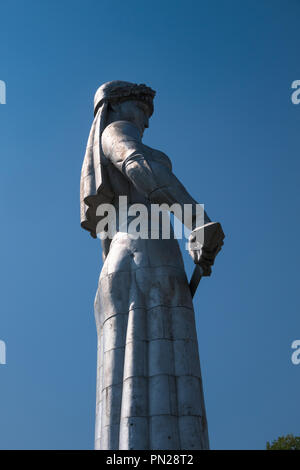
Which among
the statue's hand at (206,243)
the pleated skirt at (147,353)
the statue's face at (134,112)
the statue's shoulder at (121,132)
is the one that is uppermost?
the statue's face at (134,112)

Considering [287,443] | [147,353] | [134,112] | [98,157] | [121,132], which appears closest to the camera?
[147,353]

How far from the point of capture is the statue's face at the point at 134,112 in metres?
9.91

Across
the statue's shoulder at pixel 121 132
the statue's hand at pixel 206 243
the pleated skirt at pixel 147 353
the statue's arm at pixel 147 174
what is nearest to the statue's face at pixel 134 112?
the statue's shoulder at pixel 121 132

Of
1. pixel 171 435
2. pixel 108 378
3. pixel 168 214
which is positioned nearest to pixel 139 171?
pixel 168 214

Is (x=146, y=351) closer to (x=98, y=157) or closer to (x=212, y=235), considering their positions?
(x=212, y=235)

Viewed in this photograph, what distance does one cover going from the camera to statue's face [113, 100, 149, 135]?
9.91 meters

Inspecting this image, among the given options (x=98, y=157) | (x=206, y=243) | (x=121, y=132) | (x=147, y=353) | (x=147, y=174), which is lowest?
(x=147, y=353)

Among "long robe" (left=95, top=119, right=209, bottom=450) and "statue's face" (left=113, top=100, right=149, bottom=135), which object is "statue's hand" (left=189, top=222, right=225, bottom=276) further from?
"statue's face" (left=113, top=100, right=149, bottom=135)

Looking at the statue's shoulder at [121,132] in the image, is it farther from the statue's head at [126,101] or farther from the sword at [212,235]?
the sword at [212,235]

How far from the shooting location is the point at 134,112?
997 cm

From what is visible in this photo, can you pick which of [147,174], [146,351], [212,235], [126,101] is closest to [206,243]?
[212,235]

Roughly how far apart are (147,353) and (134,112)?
14.1 ft

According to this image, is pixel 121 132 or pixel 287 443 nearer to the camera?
pixel 121 132
